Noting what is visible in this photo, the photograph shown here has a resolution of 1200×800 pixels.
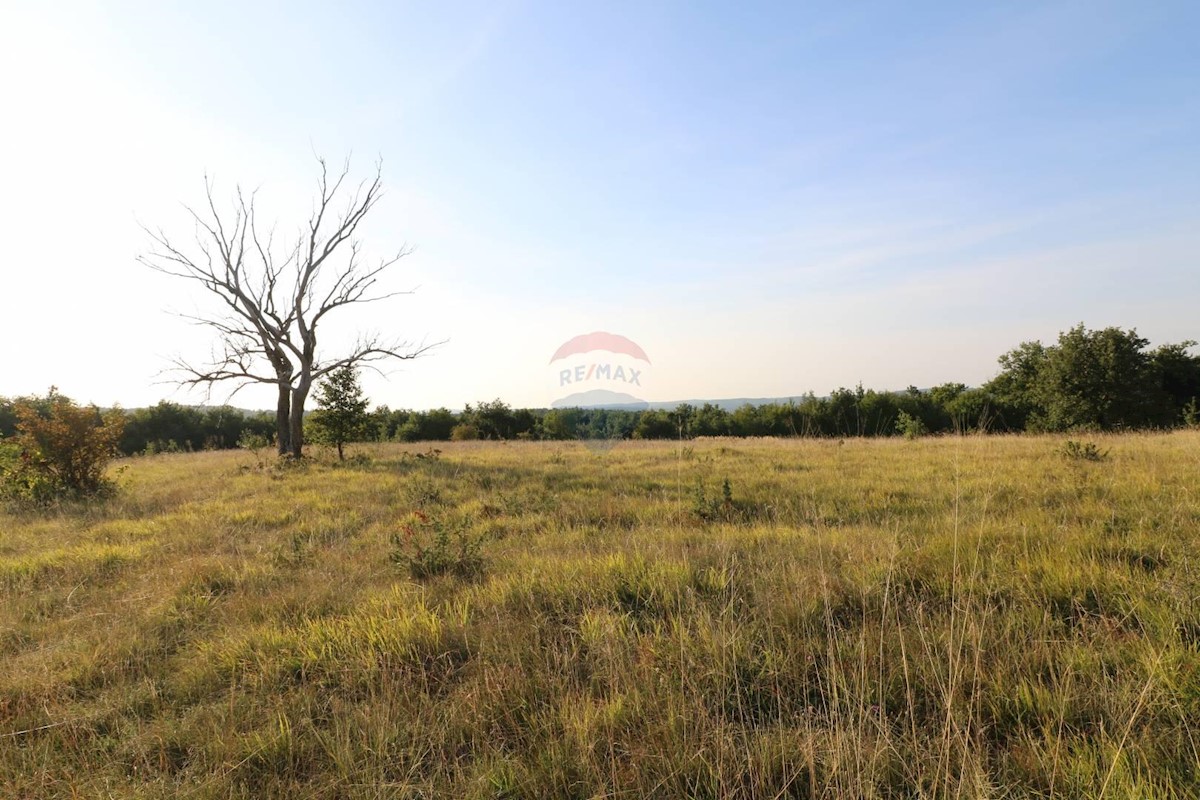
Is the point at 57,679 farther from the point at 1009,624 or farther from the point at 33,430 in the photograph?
the point at 33,430

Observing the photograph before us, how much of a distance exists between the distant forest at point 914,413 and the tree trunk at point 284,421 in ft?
7.32

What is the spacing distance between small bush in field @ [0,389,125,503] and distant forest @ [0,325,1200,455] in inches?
282

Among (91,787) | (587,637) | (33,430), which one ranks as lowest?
(91,787)

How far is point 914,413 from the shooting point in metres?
47.8

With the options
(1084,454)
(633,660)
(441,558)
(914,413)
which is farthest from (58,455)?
(914,413)

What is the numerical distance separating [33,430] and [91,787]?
12.5 metres

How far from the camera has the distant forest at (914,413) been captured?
26016mm

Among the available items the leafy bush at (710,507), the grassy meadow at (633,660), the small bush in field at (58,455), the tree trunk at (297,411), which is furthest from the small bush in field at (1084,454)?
the tree trunk at (297,411)

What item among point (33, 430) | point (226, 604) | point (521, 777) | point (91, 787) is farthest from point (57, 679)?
point (33, 430)

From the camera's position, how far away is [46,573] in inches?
208

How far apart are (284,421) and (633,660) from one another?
18.4 meters

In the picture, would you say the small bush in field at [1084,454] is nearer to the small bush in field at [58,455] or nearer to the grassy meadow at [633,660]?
the grassy meadow at [633,660]

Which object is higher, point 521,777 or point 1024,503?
→ point 1024,503

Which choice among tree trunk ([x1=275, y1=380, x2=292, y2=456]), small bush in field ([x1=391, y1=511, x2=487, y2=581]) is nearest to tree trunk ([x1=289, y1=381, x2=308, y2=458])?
tree trunk ([x1=275, y1=380, x2=292, y2=456])
